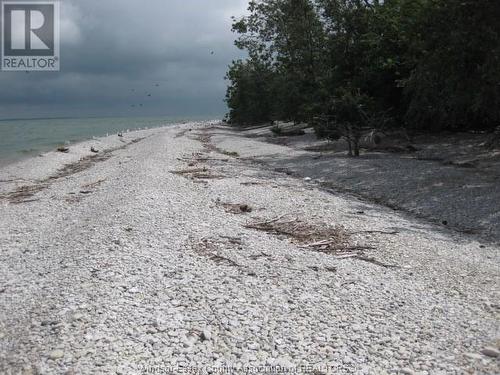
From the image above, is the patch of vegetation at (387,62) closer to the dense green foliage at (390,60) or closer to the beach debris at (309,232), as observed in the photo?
the dense green foliage at (390,60)

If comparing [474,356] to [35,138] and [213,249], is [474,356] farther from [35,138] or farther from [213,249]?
[35,138]

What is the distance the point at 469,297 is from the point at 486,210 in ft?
19.4

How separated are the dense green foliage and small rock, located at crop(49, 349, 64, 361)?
1430cm

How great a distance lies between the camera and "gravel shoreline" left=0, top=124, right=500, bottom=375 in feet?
15.1

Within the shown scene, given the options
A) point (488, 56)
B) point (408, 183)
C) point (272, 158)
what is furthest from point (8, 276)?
point (272, 158)

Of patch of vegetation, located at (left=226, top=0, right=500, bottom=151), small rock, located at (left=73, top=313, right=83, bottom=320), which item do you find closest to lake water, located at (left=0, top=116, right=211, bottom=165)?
patch of vegetation, located at (left=226, top=0, right=500, bottom=151)

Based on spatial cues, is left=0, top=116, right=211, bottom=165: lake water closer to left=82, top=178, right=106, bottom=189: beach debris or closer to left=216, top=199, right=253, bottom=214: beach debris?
left=82, top=178, right=106, bottom=189: beach debris

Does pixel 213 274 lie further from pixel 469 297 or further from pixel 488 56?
pixel 488 56

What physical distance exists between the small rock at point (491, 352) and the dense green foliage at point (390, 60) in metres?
11.5

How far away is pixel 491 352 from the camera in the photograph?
477 cm

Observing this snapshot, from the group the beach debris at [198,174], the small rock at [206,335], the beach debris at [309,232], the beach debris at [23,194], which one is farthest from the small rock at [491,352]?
the beach debris at [23,194]

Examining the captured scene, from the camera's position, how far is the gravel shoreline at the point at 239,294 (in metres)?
4.60

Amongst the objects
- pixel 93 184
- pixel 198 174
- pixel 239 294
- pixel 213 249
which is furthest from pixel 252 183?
pixel 239 294

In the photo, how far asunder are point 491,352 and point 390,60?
20411 millimetres
